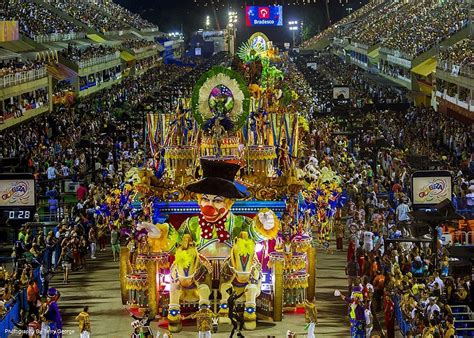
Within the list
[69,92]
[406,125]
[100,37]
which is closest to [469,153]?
[406,125]

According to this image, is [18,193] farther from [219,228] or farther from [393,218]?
[393,218]

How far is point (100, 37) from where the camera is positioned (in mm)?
103438

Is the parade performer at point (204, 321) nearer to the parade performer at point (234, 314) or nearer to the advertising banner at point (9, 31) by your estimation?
the parade performer at point (234, 314)

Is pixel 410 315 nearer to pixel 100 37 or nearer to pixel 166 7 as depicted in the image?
pixel 100 37

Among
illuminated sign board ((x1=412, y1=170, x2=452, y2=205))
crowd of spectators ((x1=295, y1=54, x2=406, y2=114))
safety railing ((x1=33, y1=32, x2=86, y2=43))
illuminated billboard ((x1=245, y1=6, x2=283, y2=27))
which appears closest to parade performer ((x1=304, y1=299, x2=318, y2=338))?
illuminated sign board ((x1=412, y1=170, x2=452, y2=205))

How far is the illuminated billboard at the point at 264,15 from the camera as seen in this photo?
182 m

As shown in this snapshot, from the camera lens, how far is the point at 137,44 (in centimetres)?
12294

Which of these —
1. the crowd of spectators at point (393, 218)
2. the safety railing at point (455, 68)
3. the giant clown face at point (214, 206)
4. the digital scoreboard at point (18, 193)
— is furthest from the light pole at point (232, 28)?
the giant clown face at point (214, 206)

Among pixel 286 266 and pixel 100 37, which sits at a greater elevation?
pixel 100 37

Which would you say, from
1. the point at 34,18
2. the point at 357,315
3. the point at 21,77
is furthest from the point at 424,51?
the point at 357,315

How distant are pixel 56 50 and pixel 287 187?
54.7m

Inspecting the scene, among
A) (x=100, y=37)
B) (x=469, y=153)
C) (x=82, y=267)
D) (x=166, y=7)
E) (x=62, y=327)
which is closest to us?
(x=62, y=327)

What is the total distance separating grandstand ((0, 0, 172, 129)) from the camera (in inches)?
2371

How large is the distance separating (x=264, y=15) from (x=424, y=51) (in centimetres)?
11302
